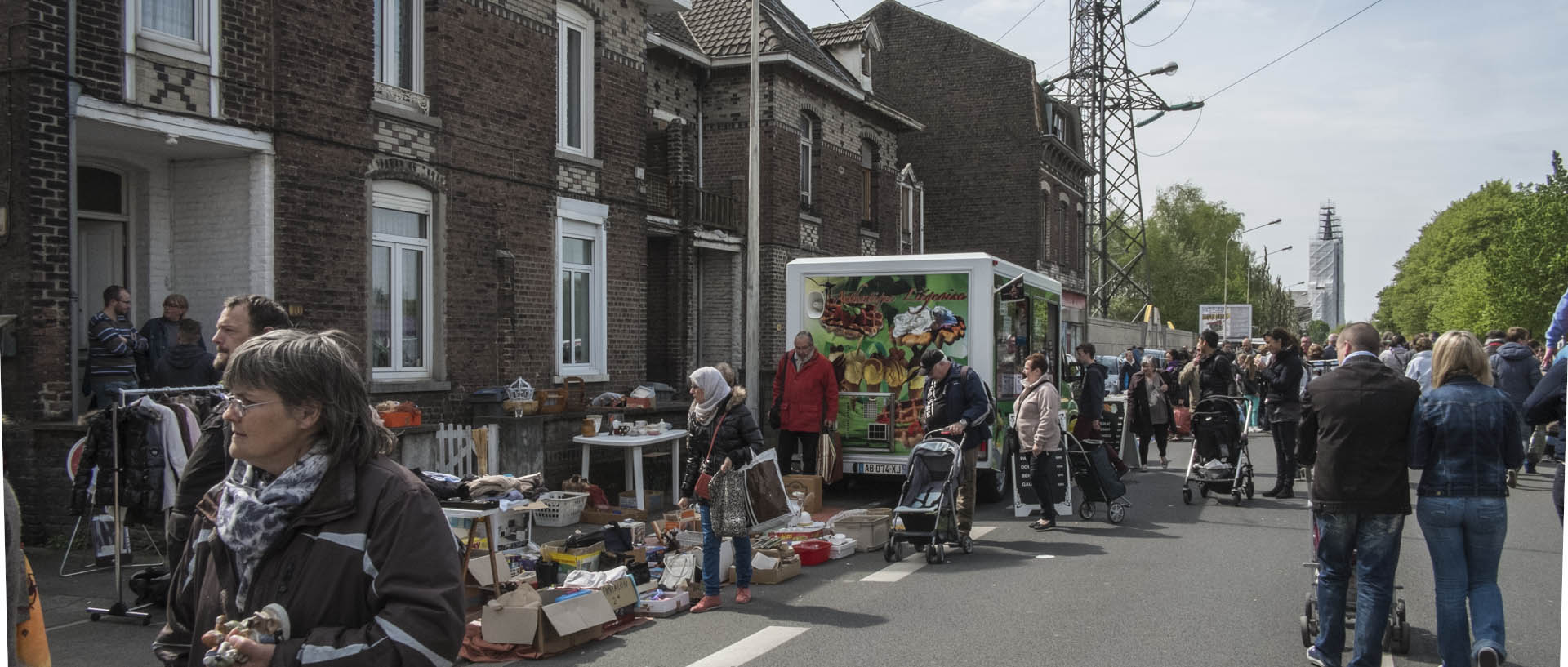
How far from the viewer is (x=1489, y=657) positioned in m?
5.44

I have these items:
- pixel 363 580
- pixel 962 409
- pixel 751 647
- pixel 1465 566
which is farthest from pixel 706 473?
pixel 363 580

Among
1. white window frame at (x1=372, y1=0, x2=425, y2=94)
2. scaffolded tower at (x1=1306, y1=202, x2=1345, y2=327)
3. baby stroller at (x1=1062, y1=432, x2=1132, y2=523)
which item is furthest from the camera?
scaffolded tower at (x1=1306, y1=202, x2=1345, y2=327)

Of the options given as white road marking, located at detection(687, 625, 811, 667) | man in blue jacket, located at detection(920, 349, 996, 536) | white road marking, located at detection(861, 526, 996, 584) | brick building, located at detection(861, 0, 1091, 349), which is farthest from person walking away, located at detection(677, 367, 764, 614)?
brick building, located at detection(861, 0, 1091, 349)

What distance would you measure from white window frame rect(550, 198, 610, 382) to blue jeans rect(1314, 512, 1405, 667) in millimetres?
10984

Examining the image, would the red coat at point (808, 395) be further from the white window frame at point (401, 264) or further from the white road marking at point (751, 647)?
the white road marking at point (751, 647)

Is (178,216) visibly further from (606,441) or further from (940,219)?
(940,219)

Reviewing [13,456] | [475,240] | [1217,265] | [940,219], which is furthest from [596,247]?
[1217,265]

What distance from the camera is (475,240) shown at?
45.0ft

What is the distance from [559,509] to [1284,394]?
790 cm

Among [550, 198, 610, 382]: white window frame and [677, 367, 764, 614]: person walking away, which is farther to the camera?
[550, 198, 610, 382]: white window frame

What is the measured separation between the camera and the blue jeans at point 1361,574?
18.3ft

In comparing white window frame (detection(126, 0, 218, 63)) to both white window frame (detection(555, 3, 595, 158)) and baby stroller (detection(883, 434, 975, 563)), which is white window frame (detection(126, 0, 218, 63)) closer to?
white window frame (detection(555, 3, 595, 158))

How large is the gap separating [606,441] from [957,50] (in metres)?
25.8

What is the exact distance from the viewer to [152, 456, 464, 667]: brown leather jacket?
7.99 ft
